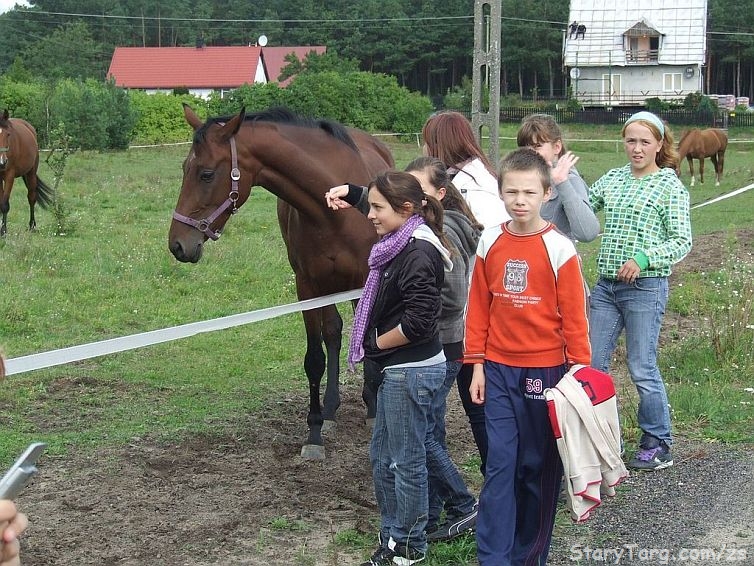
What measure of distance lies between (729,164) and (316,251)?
28.7 m

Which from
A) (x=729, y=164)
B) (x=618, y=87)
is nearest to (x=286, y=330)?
(x=729, y=164)

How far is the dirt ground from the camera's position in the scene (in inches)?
159

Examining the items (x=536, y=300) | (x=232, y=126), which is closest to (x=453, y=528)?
(x=536, y=300)

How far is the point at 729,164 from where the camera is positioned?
3130cm

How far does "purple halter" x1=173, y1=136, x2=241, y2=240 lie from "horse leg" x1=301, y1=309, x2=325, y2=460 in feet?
2.78

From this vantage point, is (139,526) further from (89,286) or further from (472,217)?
(89,286)

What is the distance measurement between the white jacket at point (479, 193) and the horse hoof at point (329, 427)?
2.01 m

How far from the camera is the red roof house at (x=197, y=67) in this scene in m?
68.7

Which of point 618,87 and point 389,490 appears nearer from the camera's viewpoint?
point 389,490

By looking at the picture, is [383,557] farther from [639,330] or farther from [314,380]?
[314,380]

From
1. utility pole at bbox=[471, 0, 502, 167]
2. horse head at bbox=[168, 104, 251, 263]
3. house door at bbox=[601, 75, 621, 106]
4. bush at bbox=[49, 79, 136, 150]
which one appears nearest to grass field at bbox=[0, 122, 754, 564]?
horse head at bbox=[168, 104, 251, 263]

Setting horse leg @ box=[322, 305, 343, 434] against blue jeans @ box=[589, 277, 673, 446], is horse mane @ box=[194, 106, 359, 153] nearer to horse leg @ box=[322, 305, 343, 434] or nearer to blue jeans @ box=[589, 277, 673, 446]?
horse leg @ box=[322, 305, 343, 434]

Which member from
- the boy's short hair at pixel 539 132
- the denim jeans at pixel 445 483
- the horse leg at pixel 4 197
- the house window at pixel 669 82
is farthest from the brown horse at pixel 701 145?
the house window at pixel 669 82

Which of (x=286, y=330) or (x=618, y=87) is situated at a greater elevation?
(x=618, y=87)
